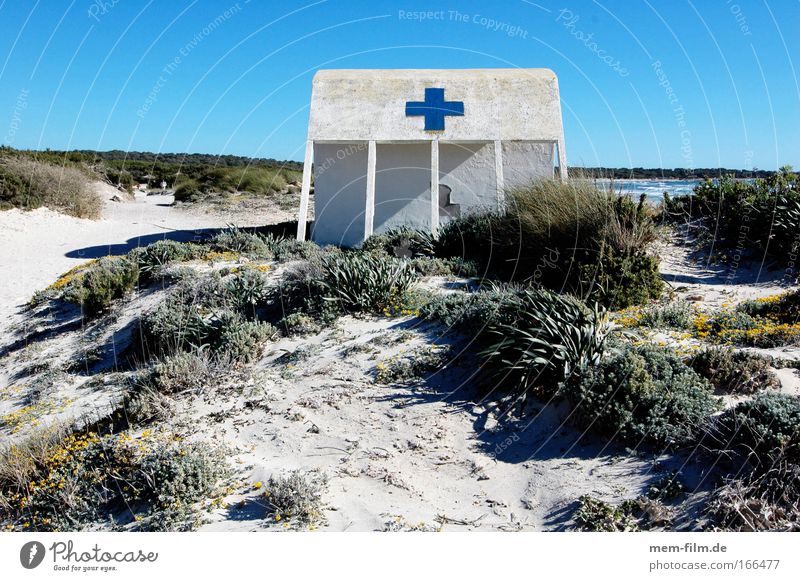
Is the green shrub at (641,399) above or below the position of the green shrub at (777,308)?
below

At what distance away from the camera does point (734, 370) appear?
5.84 m

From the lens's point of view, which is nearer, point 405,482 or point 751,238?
point 405,482

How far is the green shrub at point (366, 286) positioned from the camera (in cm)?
848

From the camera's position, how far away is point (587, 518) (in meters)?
4.50

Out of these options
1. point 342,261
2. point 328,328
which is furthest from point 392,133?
point 328,328

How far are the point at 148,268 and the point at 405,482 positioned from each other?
796 centimetres

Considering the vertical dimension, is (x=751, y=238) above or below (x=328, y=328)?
above

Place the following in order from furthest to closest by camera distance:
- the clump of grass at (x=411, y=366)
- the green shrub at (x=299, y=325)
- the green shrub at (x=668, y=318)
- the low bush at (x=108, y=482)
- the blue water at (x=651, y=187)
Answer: the blue water at (x=651, y=187)
the green shrub at (x=299, y=325)
the green shrub at (x=668, y=318)
the clump of grass at (x=411, y=366)
the low bush at (x=108, y=482)

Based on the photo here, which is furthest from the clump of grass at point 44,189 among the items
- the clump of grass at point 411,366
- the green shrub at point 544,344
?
the green shrub at point 544,344

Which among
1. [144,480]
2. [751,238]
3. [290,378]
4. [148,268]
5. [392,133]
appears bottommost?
[144,480]

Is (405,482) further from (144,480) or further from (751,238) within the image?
(751,238)
